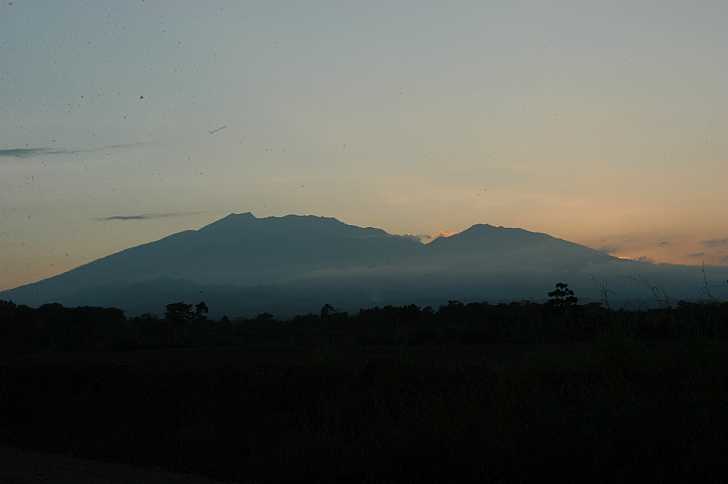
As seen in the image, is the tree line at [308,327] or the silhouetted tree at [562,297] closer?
the tree line at [308,327]

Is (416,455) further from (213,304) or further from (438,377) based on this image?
(213,304)

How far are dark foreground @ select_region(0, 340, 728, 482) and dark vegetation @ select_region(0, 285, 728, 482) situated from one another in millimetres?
32

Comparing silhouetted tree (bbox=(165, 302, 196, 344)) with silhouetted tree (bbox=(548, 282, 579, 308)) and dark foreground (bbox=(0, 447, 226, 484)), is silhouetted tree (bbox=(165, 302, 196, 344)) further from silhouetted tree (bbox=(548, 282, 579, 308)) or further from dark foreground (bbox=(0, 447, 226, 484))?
dark foreground (bbox=(0, 447, 226, 484))

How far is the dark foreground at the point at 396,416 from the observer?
478 inches

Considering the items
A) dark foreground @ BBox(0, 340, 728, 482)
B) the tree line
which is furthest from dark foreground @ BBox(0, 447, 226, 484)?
the tree line

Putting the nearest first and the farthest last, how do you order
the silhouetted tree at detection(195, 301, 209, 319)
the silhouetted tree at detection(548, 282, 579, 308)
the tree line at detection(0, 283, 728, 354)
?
the tree line at detection(0, 283, 728, 354) < the silhouetted tree at detection(548, 282, 579, 308) < the silhouetted tree at detection(195, 301, 209, 319)

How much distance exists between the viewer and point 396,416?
53.1ft

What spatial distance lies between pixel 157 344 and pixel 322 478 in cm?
2826

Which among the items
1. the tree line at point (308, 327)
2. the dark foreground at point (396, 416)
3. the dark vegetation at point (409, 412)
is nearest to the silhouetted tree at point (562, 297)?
the tree line at point (308, 327)

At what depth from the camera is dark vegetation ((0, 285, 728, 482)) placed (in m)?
12.2

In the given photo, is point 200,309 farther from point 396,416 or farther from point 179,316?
point 396,416

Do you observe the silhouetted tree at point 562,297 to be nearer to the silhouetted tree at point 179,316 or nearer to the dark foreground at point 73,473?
the silhouetted tree at point 179,316

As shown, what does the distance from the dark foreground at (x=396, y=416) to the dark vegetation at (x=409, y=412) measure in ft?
0.10

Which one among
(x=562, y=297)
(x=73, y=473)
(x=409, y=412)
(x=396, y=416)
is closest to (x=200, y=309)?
(x=562, y=297)
